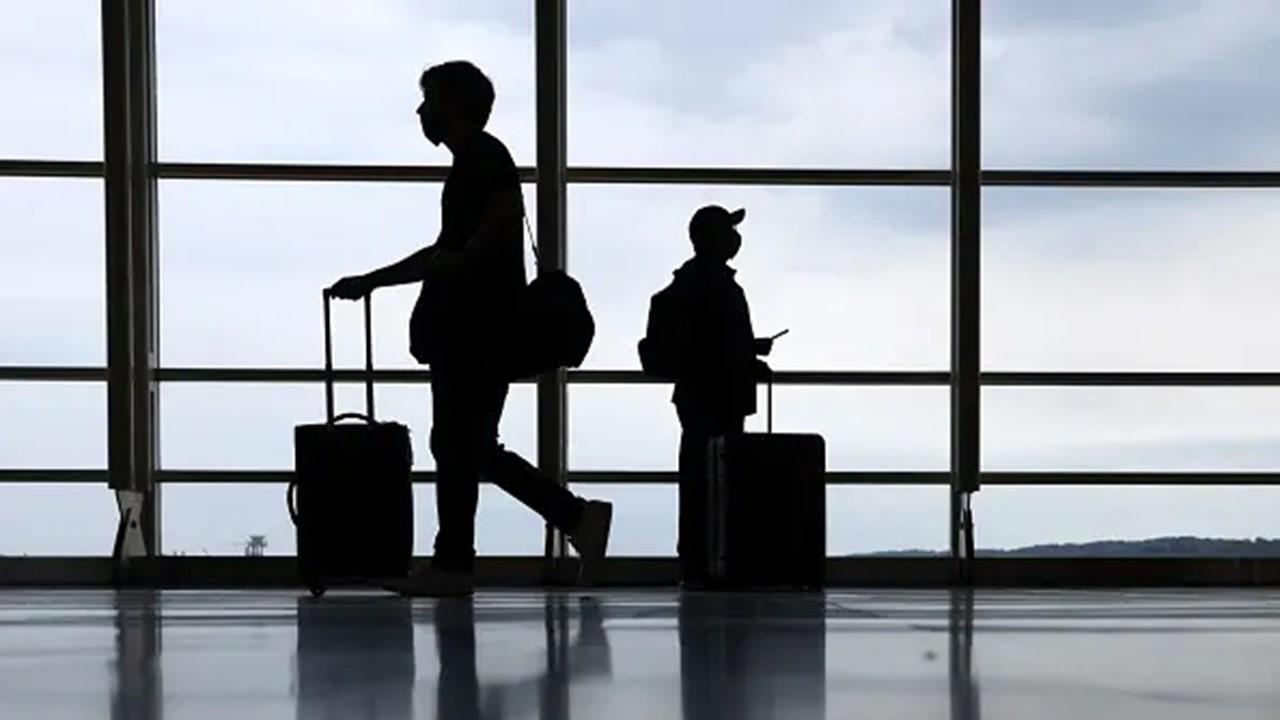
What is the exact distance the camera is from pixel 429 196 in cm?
952

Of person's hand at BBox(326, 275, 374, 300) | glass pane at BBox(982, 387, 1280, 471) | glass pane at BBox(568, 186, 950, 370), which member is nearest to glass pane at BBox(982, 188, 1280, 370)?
glass pane at BBox(982, 387, 1280, 471)

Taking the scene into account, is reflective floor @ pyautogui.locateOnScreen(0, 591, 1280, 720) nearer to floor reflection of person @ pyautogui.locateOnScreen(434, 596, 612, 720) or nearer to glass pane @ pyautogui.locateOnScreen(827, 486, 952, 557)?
floor reflection of person @ pyautogui.locateOnScreen(434, 596, 612, 720)

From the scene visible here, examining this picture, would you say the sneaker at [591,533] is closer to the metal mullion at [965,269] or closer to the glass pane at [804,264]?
the glass pane at [804,264]

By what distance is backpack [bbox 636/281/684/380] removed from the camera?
6.57m

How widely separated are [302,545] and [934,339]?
5163 mm

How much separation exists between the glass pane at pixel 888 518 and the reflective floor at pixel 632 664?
15.2 ft

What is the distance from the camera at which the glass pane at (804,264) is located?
31.1 feet

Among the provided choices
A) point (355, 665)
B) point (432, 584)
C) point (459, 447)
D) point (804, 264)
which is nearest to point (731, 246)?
point (459, 447)

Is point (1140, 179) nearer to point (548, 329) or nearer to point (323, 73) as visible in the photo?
point (323, 73)

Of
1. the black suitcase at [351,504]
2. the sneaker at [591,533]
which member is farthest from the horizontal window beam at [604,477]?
the black suitcase at [351,504]

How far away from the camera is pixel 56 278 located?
30.2 ft

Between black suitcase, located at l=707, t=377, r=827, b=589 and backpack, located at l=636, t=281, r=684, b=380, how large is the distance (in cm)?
41

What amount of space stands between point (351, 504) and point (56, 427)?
4536 millimetres

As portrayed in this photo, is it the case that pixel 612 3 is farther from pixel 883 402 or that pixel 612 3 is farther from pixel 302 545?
pixel 302 545
